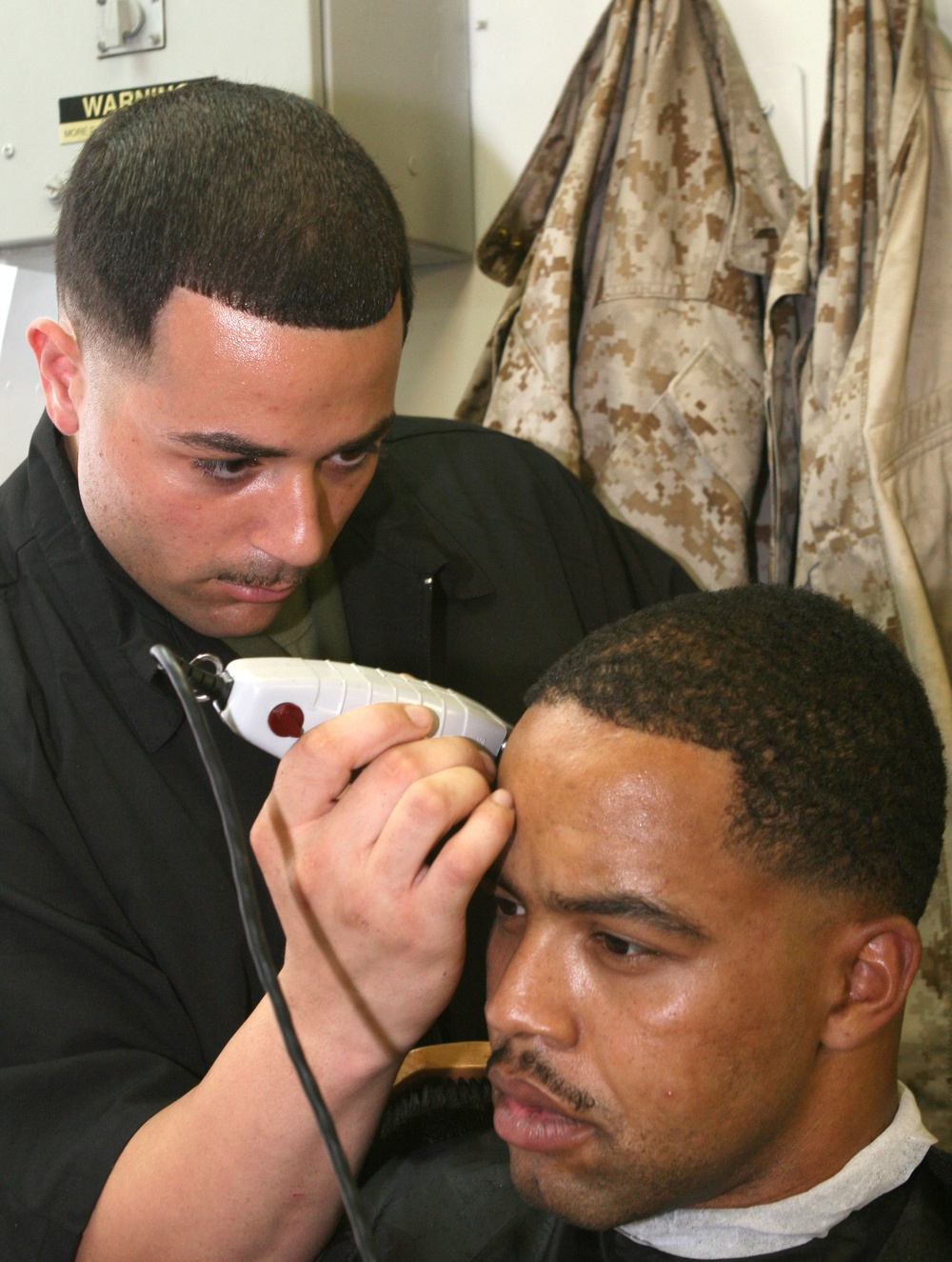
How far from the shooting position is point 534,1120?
1034mm

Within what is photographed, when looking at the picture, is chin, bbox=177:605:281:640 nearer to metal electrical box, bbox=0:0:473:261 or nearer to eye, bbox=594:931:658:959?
eye, bbox=594:931:658:959

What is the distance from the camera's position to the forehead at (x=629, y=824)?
1.00 metres

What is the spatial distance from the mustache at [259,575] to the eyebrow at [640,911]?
1.47 feet

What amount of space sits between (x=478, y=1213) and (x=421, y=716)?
0.55m

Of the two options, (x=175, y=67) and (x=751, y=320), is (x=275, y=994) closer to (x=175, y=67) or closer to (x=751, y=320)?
(x=751, y=320)

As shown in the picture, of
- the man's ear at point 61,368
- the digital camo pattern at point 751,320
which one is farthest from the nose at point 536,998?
the digital camo pattern at point 751,320

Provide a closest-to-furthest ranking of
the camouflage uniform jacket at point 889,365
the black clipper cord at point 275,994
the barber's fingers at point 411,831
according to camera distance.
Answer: the black clipper cord at point 275,994
the barber's fingers at point 411,831
the camouflage uniform jacket at point 889,365

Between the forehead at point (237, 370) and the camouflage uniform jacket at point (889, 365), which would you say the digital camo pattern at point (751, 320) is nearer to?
the camouflage uniform jacket at point (889, 365)

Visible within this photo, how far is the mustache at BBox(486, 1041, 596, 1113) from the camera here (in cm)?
101

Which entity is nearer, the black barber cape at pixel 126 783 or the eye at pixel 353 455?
the black barber cape at pixel 126 783

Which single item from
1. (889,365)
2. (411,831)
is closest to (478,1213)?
(411,831)

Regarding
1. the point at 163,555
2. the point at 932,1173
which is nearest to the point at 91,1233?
the point at 163,555

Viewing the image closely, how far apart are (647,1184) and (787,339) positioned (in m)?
1.30

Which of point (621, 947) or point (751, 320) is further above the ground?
point (751, 320)
